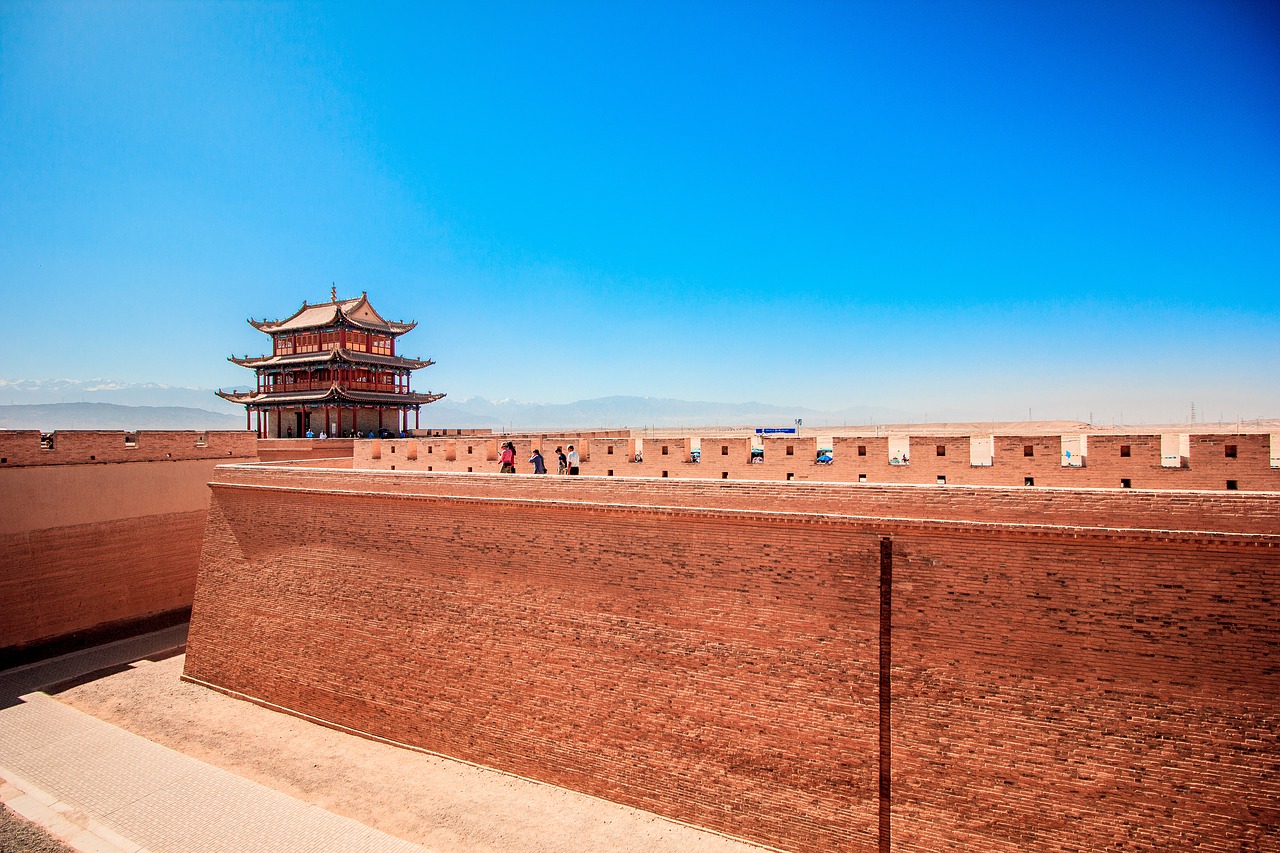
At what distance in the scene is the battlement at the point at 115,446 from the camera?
13320 mm

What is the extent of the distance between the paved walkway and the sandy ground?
0.87 ft

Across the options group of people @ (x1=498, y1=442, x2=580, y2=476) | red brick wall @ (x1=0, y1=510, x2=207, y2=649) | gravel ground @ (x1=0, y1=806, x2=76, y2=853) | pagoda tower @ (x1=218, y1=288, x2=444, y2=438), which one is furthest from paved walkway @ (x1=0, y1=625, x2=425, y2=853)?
pagoda tower @ (x1=218, y1=288, x2=444, y2=438)

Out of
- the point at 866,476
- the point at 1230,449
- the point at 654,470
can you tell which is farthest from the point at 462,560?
the point at 1230,449

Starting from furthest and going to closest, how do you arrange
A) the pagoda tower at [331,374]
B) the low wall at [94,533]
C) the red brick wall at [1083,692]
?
the pagoda tower at [331,374]
the low wall at [94,533]
the red brick wall at [1083,692]

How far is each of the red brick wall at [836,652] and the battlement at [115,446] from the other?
9241 mm

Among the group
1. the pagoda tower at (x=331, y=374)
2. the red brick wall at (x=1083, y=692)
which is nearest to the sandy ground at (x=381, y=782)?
the red brick wall at (x=1083, y=692)

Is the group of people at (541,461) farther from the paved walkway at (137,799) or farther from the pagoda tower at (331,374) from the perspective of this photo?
the pagoda tower at (331,374)

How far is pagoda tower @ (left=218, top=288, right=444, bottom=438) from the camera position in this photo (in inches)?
979

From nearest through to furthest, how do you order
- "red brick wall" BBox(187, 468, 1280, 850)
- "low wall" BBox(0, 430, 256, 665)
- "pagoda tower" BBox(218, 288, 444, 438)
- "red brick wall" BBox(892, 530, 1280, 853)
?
"red brick wall" BBox(892, 530, 1280, 853) → "red brick wall" BBox(187, 468, 1280, 850) → "low wall" BBox(0, 430, 256, 665) → "pagoda tower" BBox(218, 288, 444, 438)

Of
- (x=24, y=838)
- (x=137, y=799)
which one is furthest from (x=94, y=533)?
(x=24, y=838)

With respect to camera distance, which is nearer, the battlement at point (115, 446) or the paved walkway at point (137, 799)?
the paved walkway at point (137, 799)

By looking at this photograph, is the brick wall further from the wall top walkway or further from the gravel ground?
the gravel ground

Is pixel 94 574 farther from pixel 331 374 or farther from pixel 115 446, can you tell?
pixel 331 374

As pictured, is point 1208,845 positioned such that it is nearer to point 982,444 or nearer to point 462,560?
point 982,444
